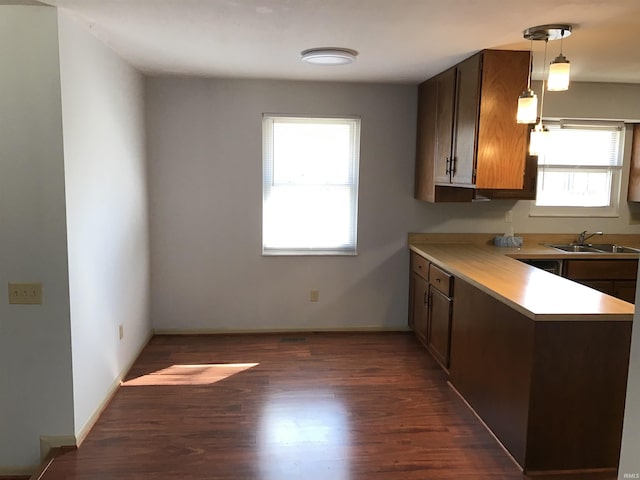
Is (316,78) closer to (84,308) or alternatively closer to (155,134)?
(155,134)

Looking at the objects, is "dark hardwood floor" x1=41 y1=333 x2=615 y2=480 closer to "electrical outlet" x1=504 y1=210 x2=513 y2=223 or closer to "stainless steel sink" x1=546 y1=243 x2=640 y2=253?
"electrical outlet" x1=504 y1=210 x2=513 y2=223

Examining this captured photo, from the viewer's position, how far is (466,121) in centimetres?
348

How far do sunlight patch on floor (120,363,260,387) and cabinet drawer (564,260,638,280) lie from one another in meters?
2.66

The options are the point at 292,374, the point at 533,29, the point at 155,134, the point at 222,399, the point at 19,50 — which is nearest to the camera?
the point at 19,50

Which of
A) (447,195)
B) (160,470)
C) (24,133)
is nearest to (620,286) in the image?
(447,195)

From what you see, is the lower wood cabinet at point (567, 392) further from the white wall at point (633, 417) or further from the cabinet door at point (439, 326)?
the white wall at point (633, 417)

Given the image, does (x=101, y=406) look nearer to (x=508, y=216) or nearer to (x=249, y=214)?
(x=249, y=214)

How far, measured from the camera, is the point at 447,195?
13.9 feet

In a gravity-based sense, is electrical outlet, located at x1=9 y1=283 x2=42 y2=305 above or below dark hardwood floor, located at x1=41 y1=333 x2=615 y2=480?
above

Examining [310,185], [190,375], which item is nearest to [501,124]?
[310,185]

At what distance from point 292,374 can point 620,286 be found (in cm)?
273

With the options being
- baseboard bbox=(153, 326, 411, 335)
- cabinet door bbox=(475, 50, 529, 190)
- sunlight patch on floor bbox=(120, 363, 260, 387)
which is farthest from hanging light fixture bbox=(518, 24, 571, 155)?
sunlight patch on floor bbox=(120, 363, 260, 387)

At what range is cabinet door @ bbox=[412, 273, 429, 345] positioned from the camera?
4246 millimetres

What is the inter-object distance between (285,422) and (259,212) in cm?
206
